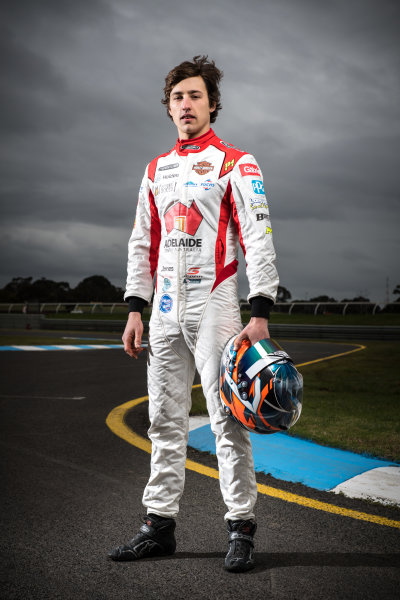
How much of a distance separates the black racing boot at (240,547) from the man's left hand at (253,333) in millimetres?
870

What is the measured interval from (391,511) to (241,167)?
210 cm

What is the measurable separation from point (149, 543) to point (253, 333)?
3.78 feet

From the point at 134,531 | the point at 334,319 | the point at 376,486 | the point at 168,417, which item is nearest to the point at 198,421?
the point at 376,486

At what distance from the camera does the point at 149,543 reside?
2521mm

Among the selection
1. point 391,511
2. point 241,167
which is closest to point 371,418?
point 391,511

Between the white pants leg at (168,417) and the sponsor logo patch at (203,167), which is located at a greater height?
the sponsor logo patch at (203,167)

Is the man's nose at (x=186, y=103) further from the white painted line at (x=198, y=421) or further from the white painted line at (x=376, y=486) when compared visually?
the white painted line at (x=198, y=421)

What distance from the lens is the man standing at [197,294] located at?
2518 millimetres

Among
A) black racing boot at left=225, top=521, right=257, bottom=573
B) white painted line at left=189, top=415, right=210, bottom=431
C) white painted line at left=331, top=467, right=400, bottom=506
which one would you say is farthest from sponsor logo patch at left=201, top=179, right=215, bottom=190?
white painted line at left=189, top=415, right=210, bottom=431

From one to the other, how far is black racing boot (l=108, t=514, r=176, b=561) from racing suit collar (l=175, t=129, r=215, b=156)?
1.94 meters

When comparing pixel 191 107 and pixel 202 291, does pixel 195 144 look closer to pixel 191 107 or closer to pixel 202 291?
pixel 191 107

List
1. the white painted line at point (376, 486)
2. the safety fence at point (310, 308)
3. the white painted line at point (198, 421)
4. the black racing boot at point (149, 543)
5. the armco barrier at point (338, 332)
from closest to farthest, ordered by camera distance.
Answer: the black racing boot at point (149, 543)
the white painted line at point (376, 486)
the white painted line at point (198, 421)
the armco barrier at point (338, 332)
the safety fence at point (310, 308)

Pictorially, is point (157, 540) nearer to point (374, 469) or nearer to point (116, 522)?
point (116, 522)

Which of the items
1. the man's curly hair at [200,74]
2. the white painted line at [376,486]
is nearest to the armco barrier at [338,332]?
the white painted line at [376,486]
